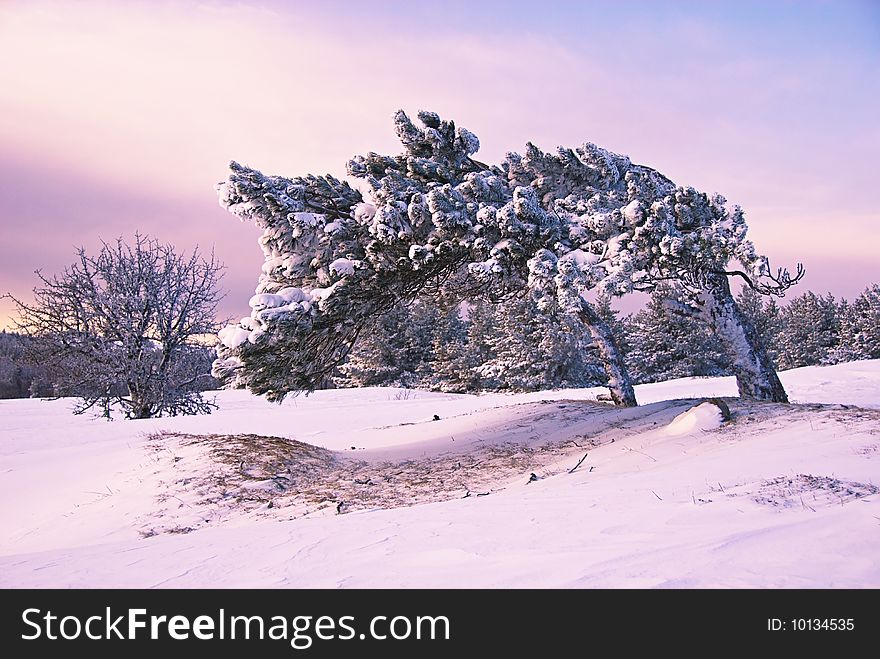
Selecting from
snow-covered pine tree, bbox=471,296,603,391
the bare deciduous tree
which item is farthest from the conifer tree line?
the bare deciduous tree

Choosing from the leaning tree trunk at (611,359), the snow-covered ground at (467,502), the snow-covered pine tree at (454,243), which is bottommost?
the snow-covered ground at (467,502)

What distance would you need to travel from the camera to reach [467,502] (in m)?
4.73

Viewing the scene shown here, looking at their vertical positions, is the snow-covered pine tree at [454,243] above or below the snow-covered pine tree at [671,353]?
above

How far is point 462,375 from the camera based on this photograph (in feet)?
140

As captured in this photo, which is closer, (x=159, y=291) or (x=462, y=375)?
(x=159, y=291)

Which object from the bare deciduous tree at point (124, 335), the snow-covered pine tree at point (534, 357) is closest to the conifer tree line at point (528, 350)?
the snow-covered pine tree at point (534, 357)

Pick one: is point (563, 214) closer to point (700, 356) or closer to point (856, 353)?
A: point (700, 356)

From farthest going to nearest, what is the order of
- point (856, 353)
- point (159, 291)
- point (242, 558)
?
point (856, 353), point (159, 291), point (242, 558)

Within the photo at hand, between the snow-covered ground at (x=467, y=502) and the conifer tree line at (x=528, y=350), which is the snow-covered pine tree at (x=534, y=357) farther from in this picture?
the snow-covered ground at (x=467, y=502)

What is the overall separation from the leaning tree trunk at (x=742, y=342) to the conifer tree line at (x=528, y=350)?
24.9 metres

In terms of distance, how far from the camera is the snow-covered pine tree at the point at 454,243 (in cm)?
895

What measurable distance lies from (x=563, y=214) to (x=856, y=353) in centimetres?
4972

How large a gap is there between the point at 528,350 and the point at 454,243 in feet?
99.6
